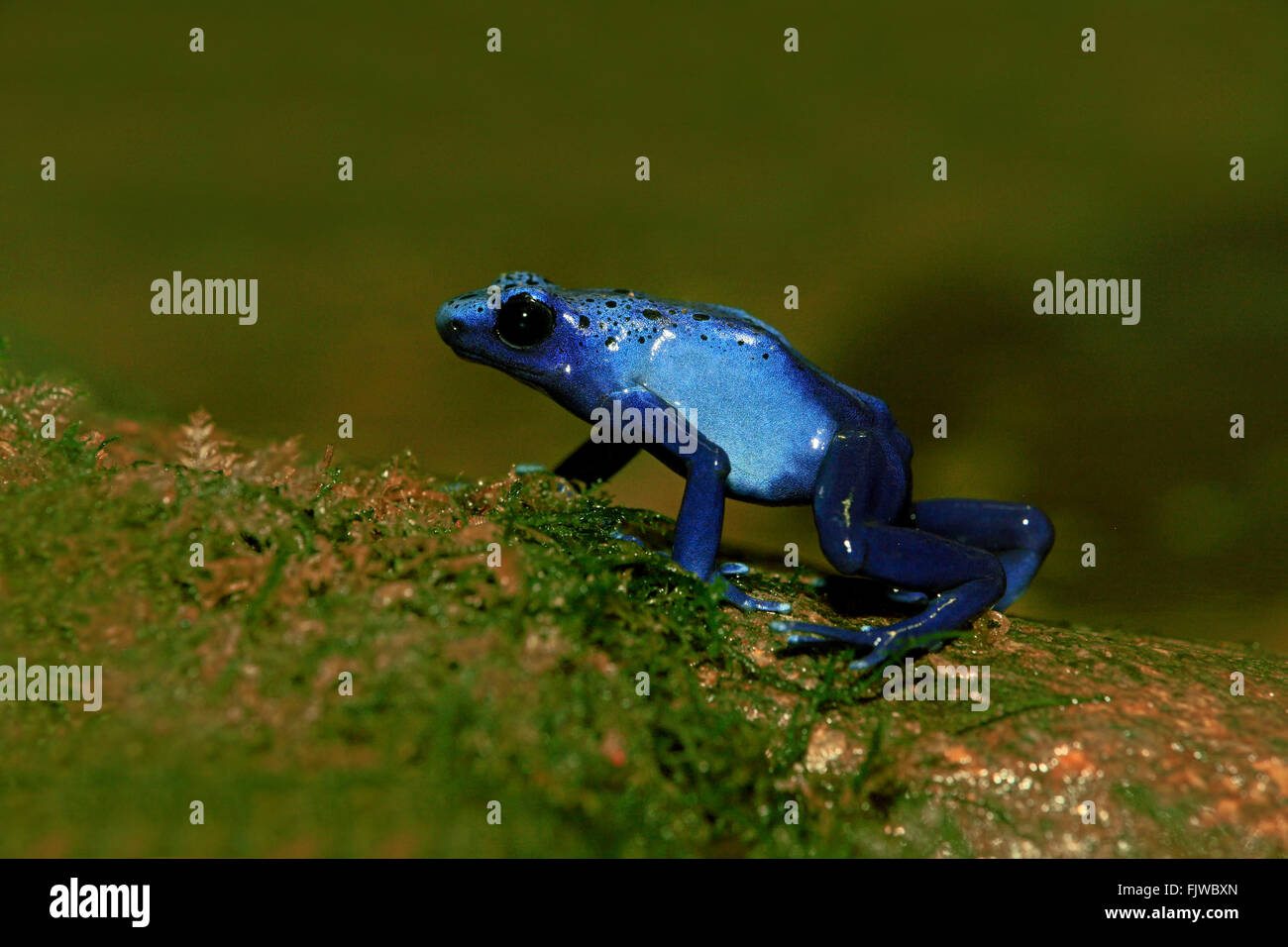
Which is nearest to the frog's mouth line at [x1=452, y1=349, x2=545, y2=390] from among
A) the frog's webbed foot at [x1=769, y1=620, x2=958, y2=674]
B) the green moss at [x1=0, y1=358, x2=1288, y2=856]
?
the green moss at [x1=0, y1=358, x2=1288, y2=856]

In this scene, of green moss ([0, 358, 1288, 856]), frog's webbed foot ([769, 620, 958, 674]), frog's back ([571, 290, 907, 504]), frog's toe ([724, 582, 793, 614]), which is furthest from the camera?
frog's back ([571, 290, 907, 504])

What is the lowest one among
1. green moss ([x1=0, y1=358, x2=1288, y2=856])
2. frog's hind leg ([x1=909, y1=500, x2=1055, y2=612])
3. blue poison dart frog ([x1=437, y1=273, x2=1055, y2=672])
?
green moss ([x1=0, y1=358, x2=1288, y2=856])

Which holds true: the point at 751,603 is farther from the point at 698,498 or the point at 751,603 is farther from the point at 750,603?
the point at 698,498

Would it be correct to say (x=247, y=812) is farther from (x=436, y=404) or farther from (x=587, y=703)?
(x=436, y=404)

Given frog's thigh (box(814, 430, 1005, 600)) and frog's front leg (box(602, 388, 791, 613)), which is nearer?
frog's thigh (box(814, 430, 1005, 600))

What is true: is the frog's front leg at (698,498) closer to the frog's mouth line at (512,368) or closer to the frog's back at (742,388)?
the frog's back at (742,388)

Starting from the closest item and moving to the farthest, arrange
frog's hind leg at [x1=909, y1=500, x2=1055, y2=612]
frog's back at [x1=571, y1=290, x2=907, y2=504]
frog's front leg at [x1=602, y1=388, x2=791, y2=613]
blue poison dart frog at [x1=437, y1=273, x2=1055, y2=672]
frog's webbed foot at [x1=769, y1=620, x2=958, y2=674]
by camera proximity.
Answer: frog's webbed foot at [x1=769, y1=620, x2=958, y2=674], frog's front leg at [x1=602, y1=388, x2=791, y2=613], blue poison dart frog at [x1=437, y1=273, x2=1055, y2=672], frog's back at [x1=571, y1=290, x2=907, y2=504], frog's hind leg at [x1=909, y1=500, x2=1055, y2=612]

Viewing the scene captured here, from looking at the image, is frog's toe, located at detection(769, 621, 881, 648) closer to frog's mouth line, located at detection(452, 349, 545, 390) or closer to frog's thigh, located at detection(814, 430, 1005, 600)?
frog's thigh, located at detection(814, 430, 1005, 600)
